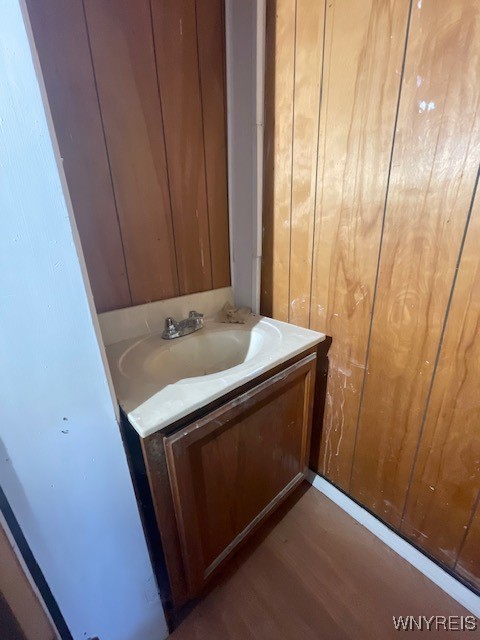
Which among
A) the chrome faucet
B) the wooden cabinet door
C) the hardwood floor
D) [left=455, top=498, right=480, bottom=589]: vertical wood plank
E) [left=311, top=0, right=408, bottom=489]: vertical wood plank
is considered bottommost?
the hardwood floor

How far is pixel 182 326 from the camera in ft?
3.12

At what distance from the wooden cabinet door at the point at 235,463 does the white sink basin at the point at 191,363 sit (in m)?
0.06

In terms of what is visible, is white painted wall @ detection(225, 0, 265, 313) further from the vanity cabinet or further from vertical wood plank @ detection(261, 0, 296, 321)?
the vanity cabinet

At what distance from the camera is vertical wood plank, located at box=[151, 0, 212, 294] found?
2.62 ft

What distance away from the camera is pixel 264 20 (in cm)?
82

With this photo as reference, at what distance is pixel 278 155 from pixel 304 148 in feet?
0.35

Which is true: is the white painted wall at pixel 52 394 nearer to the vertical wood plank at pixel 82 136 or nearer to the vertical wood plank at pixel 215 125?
the vertical wood plank at pixel 82 136

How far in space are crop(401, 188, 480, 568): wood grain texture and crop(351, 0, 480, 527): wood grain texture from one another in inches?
1.0

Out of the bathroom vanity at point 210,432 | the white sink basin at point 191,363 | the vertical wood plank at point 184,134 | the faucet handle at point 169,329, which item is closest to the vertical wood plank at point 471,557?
the bathroom vanity at point 210,432

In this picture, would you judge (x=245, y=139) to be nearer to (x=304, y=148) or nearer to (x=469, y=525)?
(x=304, y=148)

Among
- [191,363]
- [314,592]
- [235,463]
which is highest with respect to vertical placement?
[191,363]

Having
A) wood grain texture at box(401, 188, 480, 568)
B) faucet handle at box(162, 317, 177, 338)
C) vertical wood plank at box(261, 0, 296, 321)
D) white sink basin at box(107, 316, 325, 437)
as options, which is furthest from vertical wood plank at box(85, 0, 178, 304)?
wood grain texture at box(401, 188, 480, 568)

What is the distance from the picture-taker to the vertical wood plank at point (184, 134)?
80cm

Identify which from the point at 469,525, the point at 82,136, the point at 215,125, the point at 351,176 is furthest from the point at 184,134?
the point at 469,525
